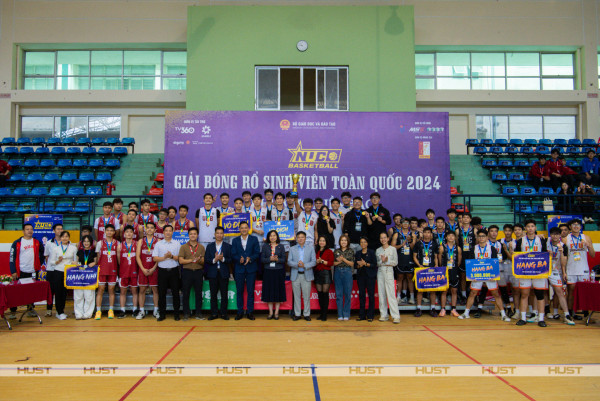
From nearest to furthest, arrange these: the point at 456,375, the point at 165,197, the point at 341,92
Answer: the point at 456,375
the point at 165,197
the point at 341,92

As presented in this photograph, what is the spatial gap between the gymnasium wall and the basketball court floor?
40.5ft

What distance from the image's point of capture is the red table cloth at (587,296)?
26.4ft

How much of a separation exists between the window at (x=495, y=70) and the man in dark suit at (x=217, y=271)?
543 inches

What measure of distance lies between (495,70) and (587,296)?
45.2 ft

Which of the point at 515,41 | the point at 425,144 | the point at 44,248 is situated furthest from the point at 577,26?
the point at 44,248

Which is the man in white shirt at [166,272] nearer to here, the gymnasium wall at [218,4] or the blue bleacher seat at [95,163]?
the blue bleacher seat at [95,163]

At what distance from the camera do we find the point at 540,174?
48.4 ft

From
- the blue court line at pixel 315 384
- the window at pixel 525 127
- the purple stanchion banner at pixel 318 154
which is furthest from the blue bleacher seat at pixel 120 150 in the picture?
the window at pixel 525 127

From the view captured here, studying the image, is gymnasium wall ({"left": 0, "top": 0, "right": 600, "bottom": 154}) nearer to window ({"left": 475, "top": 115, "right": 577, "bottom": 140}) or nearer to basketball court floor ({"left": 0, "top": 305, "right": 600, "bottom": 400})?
window ({"left": 475, "top": 115, "right": 577, "bottom": 140})

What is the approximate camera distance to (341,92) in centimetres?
1580

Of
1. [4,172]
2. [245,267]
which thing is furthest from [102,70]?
[245,267]

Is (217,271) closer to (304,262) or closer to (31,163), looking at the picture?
(304,262)

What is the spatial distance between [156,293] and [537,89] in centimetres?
1831

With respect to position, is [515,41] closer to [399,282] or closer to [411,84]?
[411,84]
